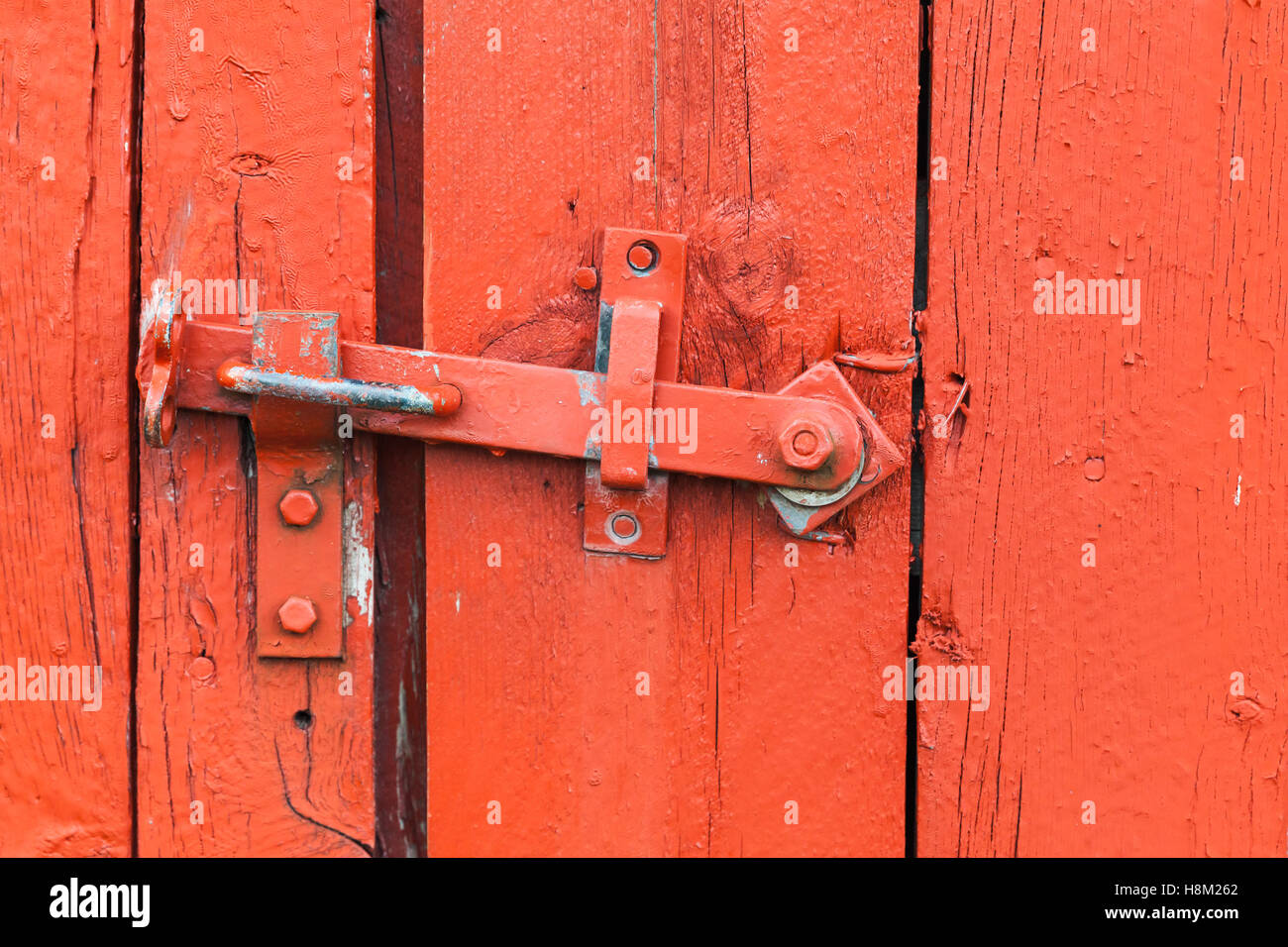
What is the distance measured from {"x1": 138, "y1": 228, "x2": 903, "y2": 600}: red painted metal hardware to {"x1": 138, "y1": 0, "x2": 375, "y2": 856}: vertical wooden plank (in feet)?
0.12

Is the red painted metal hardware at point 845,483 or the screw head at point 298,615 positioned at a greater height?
the red painted metal hardware at point 845,483

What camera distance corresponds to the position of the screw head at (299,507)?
0.86m

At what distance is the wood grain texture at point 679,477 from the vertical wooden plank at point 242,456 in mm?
83

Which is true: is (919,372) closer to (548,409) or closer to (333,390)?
(548,409)

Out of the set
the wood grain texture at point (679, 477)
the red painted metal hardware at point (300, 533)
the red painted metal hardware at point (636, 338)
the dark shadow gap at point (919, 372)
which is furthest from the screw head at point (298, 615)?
the dark shadow gap at point (919, 372)

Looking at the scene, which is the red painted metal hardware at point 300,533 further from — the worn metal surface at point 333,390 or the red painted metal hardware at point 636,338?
the red painted metal hardware at point 636,338

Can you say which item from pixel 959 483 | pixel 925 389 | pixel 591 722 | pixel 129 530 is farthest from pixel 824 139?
pixel 129 530

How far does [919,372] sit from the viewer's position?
0.89m

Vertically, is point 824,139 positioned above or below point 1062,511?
above

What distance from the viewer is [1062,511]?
89 cm

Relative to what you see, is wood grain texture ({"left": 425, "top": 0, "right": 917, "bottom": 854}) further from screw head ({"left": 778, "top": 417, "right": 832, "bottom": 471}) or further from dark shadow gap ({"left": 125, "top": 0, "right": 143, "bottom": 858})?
dark shadow gap ({"left": 125, "top": 0, "right": 143, "bottom": 858})

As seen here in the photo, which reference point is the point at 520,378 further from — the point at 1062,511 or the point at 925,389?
the point at 1062,511

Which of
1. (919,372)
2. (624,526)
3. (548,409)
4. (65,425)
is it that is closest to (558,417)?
(548,409)

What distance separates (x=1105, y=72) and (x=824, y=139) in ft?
0.94
